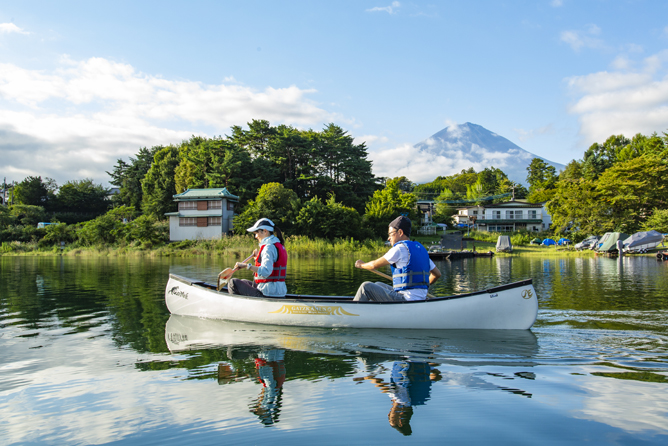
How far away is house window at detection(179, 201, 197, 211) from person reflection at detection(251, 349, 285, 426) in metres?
37.9

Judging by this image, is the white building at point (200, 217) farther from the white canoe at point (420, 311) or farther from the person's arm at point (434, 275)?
the person's arm at point (434, 275)

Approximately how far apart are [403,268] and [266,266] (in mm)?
2386

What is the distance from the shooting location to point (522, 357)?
552cm

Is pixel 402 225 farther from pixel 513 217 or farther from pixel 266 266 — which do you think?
pixel 513 217

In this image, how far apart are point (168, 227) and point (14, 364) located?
39195 millimetres

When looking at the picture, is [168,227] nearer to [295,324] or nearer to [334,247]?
[334,247]

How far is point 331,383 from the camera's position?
4.58 meters

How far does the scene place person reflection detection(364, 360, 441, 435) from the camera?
3.68 metres

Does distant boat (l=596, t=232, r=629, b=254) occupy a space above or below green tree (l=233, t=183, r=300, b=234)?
below

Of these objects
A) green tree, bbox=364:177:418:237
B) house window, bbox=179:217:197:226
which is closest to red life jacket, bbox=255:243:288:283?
green tree, bbox=364:177:418:237

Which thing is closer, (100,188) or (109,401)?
(109,401)

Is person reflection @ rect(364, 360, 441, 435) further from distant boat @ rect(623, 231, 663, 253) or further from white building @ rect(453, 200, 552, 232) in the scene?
white building @ rect(453, 200, 552, 232)

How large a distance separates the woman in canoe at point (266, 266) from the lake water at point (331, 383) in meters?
0.71

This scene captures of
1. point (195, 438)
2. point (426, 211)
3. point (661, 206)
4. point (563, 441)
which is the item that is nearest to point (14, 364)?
point (195, 438)
